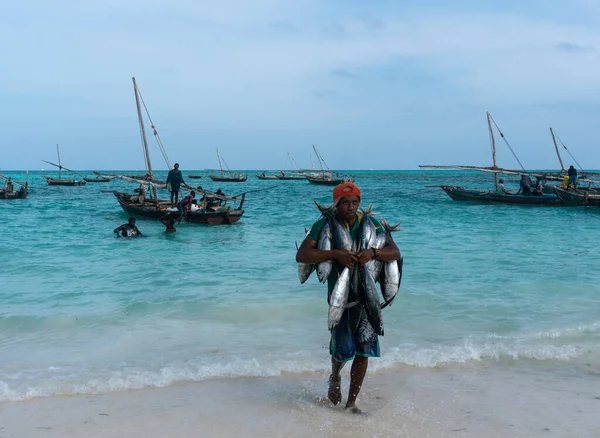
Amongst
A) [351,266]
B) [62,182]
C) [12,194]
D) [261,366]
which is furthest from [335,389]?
→ [62,182]

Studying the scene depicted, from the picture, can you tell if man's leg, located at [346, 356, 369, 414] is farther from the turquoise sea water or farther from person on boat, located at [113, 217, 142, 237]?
person on boat, located at [113, 217, 142, 237]

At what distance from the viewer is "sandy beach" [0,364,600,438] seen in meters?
3.86

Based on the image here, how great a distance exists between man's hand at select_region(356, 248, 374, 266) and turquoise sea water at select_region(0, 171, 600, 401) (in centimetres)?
187

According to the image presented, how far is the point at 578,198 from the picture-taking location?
26.6m

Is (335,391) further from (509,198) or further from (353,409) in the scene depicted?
(509,198)

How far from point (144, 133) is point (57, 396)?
20.2m

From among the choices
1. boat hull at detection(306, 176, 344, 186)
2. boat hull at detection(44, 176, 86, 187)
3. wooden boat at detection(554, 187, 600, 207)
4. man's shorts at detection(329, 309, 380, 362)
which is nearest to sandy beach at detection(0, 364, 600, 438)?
man's shorts at detection(329, 309, 380, 362)

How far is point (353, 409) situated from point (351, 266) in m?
1.12

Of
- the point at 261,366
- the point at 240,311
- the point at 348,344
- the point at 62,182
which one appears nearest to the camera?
the point at 348,344

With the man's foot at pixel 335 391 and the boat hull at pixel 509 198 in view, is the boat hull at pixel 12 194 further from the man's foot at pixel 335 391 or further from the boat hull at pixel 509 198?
the man's foot at pixel 335 391

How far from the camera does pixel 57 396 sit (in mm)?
4539

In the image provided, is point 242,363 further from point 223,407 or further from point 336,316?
A: point 336,316

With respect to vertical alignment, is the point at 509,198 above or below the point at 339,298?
below

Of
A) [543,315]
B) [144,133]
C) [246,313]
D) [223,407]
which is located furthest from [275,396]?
[144,133]
